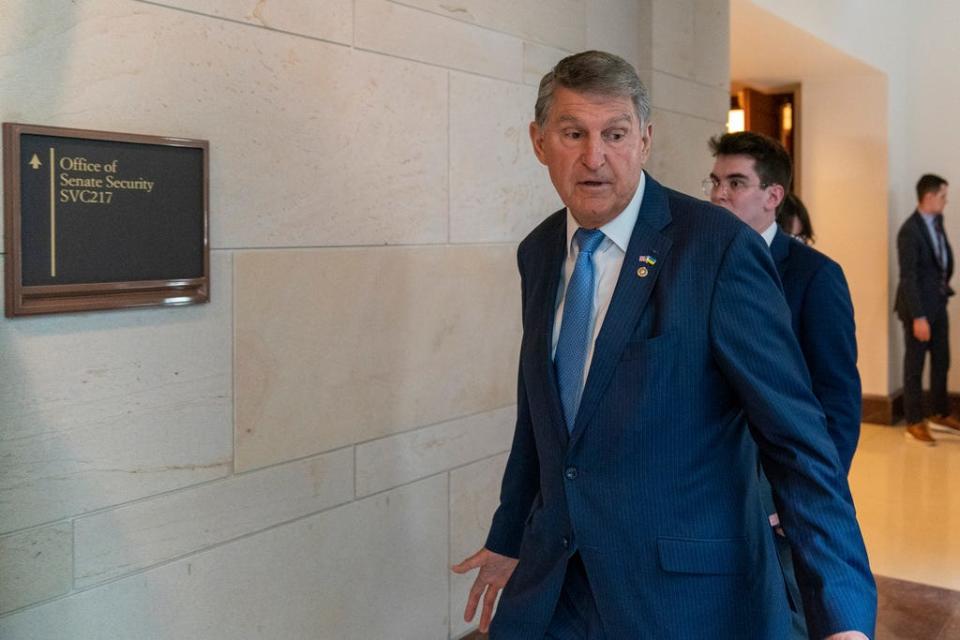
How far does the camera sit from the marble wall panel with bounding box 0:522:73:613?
1908mm

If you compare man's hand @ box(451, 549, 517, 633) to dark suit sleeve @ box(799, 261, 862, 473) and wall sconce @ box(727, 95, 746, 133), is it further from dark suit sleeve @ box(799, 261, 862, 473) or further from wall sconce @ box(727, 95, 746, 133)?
wall sconce @ box(727, 95, 746, 133)

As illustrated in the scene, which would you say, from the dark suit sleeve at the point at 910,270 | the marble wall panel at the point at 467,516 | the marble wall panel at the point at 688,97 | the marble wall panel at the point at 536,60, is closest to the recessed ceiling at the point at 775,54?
the marble wall panel at the point at 688,97

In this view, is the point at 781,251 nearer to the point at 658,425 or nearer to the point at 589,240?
the point at 589,240

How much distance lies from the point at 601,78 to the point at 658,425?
0.63m

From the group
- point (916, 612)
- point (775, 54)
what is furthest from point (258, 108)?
point (775, 54)

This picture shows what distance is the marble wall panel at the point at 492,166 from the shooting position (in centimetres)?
314

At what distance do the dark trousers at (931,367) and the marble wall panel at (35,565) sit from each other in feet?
22.6

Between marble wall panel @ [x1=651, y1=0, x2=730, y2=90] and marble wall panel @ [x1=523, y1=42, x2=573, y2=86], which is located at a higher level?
marble wall panel @ [x1=651, y1=0, x2=730, y2=90]

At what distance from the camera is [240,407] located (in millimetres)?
2412

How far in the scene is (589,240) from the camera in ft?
6.01

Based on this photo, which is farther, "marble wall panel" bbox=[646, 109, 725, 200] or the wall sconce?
the wall sconce

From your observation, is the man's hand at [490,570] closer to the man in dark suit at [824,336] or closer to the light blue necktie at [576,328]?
the light blue necktie at [576,328]

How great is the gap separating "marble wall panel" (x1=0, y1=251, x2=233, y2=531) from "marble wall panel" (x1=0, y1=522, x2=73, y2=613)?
33mm

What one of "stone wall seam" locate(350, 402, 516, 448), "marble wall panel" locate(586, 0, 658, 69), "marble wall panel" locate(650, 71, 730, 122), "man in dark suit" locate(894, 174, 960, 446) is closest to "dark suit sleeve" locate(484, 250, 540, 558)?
"stone wall seam" locate(350, 402, 516, 448)
